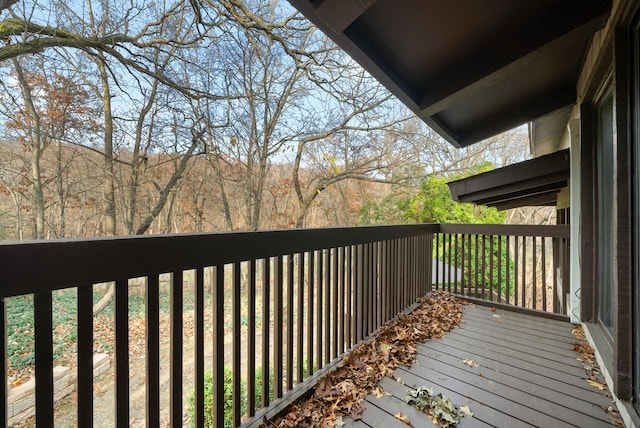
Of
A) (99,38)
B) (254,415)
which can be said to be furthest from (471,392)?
(99,38)

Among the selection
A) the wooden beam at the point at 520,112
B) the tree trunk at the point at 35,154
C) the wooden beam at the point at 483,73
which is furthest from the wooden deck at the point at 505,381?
the tree trunk at the point at 35,154

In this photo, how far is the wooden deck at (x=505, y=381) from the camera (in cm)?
182

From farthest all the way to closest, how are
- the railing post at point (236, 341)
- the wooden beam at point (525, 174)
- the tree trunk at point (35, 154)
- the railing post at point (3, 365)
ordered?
1. the tree trunk at point (35, 154)
2. the wooden beam at point (525, 174)
3. the railing post at point (236, 341)
4. the railing post at point (3, 365)

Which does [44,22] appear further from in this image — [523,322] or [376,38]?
[523,322]

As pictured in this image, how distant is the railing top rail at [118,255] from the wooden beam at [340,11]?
123 cm

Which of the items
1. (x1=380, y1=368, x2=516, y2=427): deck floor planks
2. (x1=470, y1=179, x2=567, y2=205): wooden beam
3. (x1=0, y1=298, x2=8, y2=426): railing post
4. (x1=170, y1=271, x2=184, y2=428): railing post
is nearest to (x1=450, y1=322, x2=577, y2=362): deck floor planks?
(x1=380, y1=368, x2=516, y2=427): deck floor planks

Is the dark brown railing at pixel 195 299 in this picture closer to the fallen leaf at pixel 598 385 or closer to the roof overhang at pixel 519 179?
the fallen leaf at pixel 598 385

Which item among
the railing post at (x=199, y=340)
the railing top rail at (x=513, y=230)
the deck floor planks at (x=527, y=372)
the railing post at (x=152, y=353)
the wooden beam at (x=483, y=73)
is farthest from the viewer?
the railing top rail at (x=513, y=230)

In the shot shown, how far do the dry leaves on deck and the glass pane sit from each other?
134 centimetres

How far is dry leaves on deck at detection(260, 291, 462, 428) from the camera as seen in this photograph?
1844mm

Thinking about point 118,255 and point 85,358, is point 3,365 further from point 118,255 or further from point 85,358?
point 118,255

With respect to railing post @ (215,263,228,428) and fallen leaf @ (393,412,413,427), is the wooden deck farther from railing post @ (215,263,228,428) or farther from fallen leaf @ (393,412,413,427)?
railing post @ (215,263,228,428)

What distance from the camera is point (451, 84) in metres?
2.50

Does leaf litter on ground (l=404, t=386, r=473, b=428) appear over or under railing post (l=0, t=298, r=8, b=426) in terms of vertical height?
under
